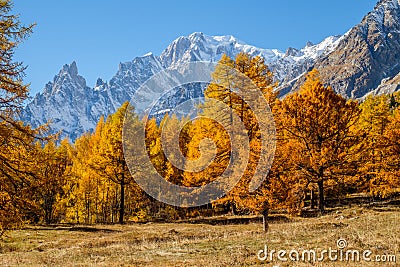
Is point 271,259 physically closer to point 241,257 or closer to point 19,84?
point 241,257

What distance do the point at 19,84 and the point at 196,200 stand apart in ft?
78.6

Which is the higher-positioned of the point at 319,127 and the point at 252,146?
the point at 319,127

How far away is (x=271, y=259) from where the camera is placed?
11258mm

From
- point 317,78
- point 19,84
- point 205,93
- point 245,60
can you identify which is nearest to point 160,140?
point 205,93
